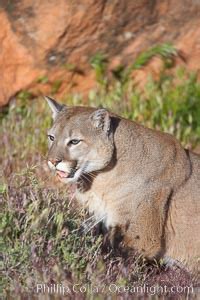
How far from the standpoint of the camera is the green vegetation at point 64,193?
543cm

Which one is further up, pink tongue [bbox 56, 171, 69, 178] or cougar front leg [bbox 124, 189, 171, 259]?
pink tongue [bbox 56, 171, 69, 178]

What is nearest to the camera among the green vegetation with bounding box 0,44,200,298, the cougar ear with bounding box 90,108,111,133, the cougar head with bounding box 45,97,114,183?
the green vegetation with bounding box 0,44,200,298

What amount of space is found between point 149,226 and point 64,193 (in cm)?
71

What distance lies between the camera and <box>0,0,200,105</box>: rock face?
29.1 feet

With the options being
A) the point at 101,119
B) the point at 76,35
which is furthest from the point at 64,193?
the point at 76,35

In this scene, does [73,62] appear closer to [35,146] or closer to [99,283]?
[35,146]

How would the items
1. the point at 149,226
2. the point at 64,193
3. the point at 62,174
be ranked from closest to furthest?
1. the point at 62,174
2. the point at 149,226
3. the point at 64,193

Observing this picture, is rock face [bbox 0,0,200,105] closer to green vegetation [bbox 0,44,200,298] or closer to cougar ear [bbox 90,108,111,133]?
green vegetation [bbox 0,44,200,298]

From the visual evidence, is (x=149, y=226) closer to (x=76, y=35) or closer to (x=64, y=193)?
(x=64, y=193)

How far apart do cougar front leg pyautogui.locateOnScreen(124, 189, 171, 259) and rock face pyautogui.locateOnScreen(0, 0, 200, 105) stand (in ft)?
9.46

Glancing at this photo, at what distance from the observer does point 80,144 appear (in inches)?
253

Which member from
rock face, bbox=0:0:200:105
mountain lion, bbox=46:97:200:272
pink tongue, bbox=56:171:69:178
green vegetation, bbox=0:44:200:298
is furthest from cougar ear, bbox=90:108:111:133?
rock face, bbox=0:0:200:105

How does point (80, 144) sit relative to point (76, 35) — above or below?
above

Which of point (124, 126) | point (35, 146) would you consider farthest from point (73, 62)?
point (124, 126)
